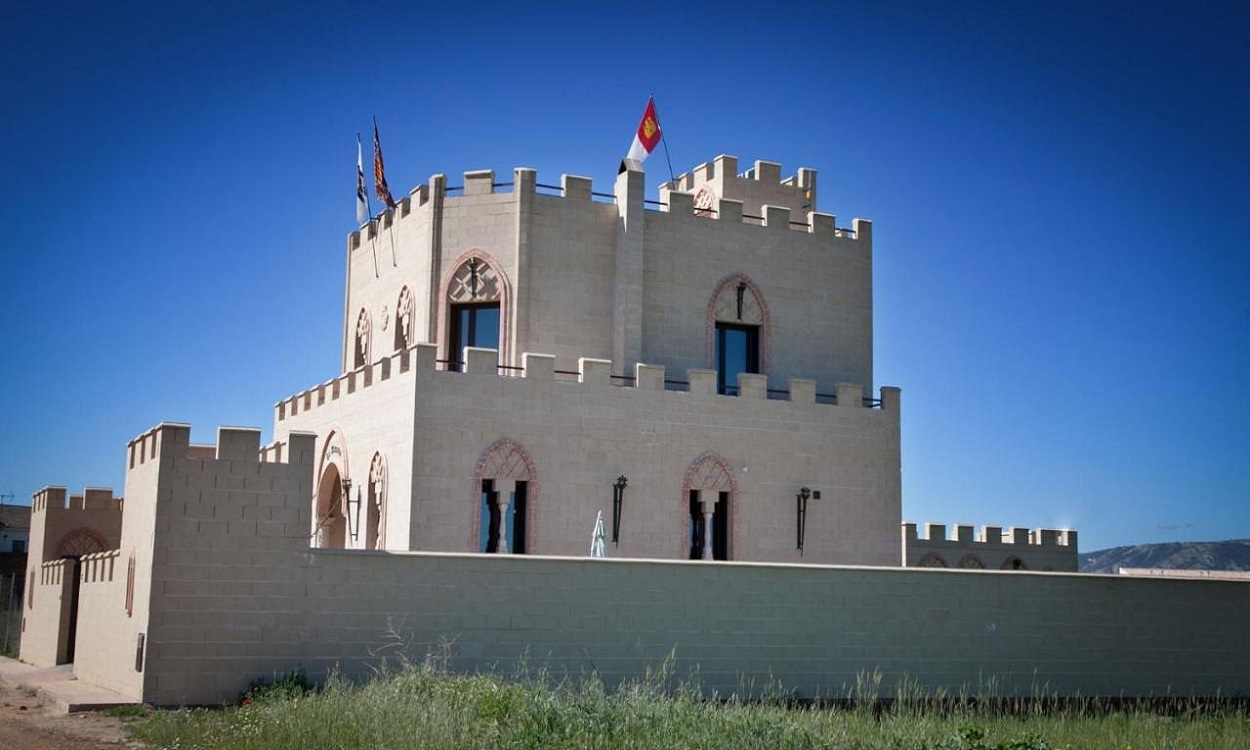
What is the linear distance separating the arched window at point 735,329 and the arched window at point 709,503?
8.26 ft

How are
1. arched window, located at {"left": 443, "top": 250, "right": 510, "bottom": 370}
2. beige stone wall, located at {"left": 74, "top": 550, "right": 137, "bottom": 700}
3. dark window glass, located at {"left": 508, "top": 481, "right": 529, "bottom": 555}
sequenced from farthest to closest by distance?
arched window, located at {"left": 443, "top": 250, "right": 510, "bottom": 370} → dark window glass, located at {"left": 508, "top": 481, "right": 529, "bottom": 555} → beige stone wall, located at {"left": 74, "top": 550, "right": 137, "bottom": 700}

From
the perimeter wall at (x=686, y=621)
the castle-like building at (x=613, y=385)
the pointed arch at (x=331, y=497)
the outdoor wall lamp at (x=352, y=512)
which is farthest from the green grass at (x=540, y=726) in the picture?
the pointed arch at (x=331, y=497)

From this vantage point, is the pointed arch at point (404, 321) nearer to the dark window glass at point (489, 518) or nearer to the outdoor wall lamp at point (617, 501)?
the dark window glass at point (489, 518)

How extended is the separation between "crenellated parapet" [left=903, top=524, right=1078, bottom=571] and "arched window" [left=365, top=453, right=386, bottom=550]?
15.1m

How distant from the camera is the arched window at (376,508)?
27266 millimetres

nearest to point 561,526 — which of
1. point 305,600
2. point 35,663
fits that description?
point 305,600

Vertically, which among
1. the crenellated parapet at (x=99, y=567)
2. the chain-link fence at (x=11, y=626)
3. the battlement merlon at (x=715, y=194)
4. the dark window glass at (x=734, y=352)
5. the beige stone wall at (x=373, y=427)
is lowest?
the chain-link fence at (x=11, y=626)

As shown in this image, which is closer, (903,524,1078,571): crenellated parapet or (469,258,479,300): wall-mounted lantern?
(469,258,479,300): wall-mounted lantern

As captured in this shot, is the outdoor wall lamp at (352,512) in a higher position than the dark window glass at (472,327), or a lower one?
lower

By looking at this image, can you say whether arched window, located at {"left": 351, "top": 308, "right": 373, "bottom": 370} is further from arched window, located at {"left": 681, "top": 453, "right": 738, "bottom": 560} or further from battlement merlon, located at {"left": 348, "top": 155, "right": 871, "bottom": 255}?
arched window, located at {"left": 681, "top": 453, "right": 738, "bottom": 560}

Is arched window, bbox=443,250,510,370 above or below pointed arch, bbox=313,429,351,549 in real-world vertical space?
above

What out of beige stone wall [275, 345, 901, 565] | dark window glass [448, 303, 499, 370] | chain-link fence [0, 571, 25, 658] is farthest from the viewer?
chain-link fence [0, 571, 25, 658]

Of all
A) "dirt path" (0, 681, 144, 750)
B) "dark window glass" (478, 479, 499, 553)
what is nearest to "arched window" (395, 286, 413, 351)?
"dark window glass" (478, 479, 499, 553)

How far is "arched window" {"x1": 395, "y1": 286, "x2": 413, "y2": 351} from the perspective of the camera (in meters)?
30.4
